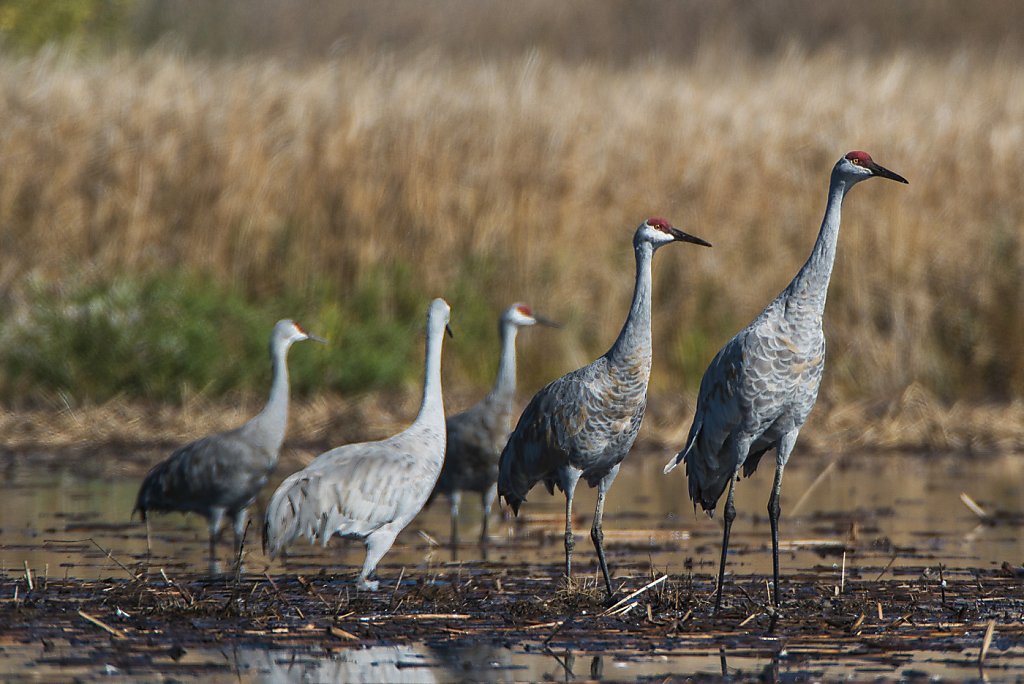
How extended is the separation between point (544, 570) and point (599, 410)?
1018 millimetres

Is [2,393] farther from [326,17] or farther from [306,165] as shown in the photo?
[326,17]

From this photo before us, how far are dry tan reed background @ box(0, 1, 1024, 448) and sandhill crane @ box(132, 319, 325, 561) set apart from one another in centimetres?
425

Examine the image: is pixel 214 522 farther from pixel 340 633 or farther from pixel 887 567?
pixel 887 567

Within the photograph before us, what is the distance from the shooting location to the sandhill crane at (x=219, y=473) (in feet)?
28.2

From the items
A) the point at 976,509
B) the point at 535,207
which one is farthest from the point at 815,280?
the point at 535,207

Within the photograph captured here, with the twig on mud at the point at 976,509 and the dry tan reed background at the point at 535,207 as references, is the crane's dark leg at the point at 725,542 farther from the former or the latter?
the dry tan reed background at the point at 535,207

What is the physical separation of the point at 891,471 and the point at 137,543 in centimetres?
521

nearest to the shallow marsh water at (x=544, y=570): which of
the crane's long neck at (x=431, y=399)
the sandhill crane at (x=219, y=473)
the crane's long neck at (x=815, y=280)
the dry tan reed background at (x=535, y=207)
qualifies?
the sandhill crane at (x=219, y=473)

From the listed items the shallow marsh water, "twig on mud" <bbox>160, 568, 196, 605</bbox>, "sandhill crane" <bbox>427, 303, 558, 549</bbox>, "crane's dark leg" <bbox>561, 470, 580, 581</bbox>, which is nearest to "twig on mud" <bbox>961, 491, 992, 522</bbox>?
the shallow marsh water

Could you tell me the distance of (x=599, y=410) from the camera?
7.24 metres

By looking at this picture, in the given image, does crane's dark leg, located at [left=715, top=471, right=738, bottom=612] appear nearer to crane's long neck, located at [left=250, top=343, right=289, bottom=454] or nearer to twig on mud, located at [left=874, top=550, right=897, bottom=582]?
twig on mud, located at [left=874, top=550, right=897, bottom=582]

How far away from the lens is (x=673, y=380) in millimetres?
13359

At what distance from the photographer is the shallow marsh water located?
567 cm

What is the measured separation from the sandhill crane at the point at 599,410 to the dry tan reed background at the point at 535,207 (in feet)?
17.7
